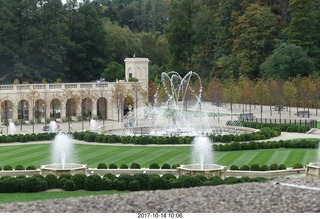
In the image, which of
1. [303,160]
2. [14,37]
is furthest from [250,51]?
[303,160]

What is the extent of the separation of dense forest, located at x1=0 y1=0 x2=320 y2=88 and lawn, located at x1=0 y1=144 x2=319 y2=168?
138ft

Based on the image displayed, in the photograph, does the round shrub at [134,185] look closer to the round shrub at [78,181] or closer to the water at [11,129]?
the round shrub at [78,181]

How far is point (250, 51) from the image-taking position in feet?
325

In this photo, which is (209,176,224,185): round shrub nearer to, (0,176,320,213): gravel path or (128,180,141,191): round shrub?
(128,180,141,191): round shrub

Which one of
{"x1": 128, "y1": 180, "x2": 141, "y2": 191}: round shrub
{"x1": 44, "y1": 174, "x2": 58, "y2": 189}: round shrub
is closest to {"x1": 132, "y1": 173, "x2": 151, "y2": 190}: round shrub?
{"x1": 128, "y1": 180, "x2": 141, "y2": 191}: round shrub

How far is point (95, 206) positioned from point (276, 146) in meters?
29.4

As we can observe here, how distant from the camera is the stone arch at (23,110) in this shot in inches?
3096

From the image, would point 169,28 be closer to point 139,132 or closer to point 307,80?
point 307,80

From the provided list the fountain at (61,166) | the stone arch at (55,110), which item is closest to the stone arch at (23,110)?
the stone arch at (55,110)

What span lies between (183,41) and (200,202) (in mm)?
91035

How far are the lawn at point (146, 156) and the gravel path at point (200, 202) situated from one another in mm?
18450

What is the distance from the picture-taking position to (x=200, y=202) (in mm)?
21891

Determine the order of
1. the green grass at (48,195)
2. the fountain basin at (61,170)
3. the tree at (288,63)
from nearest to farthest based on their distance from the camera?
1. the green grass at (48,195)
2. the fountain basin at (61,170)
3. the tree at (288,63)

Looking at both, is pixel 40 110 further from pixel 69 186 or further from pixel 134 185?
pixel 134 185
